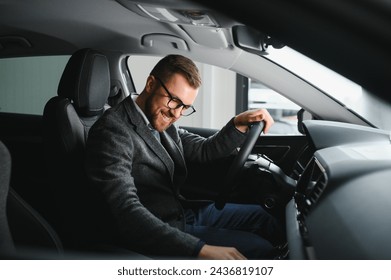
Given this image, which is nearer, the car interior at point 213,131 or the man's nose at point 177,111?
the car interior at point 213,131

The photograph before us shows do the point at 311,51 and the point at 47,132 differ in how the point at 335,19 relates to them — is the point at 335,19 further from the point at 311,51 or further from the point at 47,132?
the point at 47,132

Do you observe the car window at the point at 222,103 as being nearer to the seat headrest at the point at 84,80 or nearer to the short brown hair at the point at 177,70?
the seat headrest at the point at 84,80

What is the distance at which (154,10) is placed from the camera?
1.54 metres

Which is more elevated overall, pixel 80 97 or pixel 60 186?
pixel 80 97

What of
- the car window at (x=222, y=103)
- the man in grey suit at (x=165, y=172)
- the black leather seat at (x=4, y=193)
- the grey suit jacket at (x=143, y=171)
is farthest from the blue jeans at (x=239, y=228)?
the car window at (x=222, y=103)

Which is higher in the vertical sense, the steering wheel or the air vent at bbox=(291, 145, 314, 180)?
the steering wheel

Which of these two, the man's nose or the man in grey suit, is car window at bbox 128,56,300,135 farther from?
the man's nose

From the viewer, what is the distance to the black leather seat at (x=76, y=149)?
1197mm

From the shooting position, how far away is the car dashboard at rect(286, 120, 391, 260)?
2.42 ft

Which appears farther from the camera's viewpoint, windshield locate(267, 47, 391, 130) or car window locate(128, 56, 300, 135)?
car window locate(128, 56, 300, 135)

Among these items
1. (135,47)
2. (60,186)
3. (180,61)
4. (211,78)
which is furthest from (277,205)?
(211,78)

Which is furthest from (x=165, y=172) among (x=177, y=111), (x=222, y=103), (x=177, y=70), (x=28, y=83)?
(x=222, y=103)

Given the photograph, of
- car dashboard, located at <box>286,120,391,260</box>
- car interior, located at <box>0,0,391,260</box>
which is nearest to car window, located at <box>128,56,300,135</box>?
car interior, located at <box>0,0,391,260</box>

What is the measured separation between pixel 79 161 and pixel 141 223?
303 mm
